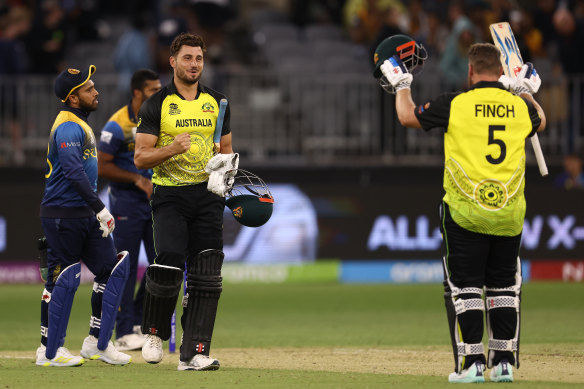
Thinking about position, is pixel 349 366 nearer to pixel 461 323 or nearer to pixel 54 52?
pixel 461 323

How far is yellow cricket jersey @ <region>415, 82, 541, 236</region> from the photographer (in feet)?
24.9

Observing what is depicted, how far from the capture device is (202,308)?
8.45m

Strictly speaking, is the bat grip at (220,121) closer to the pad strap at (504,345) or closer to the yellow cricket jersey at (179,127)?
the yellow cricket jersey at (179,127)

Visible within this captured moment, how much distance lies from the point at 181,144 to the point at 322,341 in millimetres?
3781

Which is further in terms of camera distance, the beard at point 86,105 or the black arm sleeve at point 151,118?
the beard at point 86,105

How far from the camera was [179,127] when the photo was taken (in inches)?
331

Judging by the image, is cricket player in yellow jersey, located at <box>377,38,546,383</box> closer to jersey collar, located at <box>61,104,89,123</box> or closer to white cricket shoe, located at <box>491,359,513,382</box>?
white cricket shoe, located at <box>491,359,513,382</box>

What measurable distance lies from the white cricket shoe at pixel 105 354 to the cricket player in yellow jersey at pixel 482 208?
290cm

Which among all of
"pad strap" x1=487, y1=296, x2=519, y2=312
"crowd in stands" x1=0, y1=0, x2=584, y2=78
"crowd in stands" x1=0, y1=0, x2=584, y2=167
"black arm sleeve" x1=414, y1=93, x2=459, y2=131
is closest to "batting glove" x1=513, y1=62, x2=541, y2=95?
"black arm sleeve" x1=414, y1=93, x2=459, y2=131

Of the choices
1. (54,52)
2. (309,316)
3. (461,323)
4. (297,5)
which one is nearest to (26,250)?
(54,52)

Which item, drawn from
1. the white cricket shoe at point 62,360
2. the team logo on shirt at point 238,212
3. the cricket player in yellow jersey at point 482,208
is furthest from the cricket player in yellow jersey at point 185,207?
the cricket player in yellow jersey at point 482,208

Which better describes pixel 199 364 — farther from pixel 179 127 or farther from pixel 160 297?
pixel 179 127

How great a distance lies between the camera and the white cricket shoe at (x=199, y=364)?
27.4 ft

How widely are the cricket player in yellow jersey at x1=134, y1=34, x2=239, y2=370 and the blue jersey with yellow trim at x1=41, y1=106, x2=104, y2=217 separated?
0.61 m
